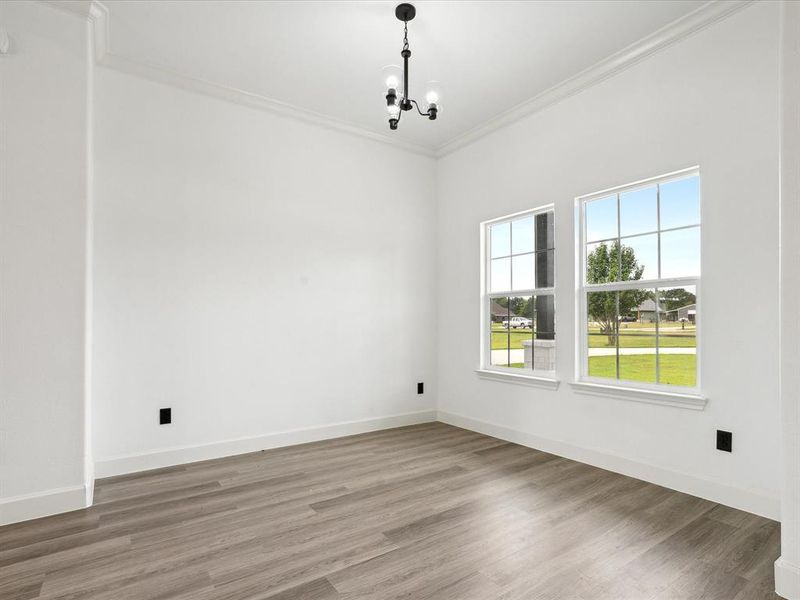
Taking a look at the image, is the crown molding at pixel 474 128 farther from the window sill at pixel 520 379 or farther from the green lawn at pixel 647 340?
the window sill at pixel 520 379

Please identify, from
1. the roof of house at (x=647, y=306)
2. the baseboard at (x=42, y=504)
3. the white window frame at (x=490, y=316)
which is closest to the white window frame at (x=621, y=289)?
the roof of house at (x=647, y=306)

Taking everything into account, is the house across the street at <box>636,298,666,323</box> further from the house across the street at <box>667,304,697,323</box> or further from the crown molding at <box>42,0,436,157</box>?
the crown molding at <box>42,0,436,157</box>

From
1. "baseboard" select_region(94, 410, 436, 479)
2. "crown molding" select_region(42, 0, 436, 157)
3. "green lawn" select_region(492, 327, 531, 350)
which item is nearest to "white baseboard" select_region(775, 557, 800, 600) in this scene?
"green lawn" select_region(492, 327, 531, 350)

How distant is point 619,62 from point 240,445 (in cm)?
424

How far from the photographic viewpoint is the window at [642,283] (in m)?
3.02

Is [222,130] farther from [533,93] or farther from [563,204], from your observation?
[563,204]

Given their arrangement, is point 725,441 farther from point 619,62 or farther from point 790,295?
point 619,62

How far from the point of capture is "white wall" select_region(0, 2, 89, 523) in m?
2.55

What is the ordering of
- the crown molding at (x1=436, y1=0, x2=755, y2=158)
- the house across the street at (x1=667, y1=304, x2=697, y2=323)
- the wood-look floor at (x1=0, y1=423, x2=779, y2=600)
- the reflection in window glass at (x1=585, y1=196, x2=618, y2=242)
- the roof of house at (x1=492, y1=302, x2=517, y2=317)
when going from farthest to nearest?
1. the roof of house at (x1=492, y1=302, x2=517, y2=317)
2. the reflection in window glass at (x1=585, y1=196, x2=618, y2=242)
3. the house across the street at (x1=667, y1=304, x2=697, y2=323)
4. the crown molding at (x1=436, y1=0, x2=755, y2=158)
5. the wood-look floor at (x1=0, y1=423, x2=779, y2=600)

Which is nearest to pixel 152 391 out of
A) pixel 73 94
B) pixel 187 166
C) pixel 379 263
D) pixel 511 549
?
pixel 187 166

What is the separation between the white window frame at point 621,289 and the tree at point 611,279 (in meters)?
0.04

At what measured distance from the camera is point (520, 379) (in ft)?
13.3

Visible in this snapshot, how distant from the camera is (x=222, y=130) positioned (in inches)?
150

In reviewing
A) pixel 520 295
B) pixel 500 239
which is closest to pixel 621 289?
pixel 520 295
